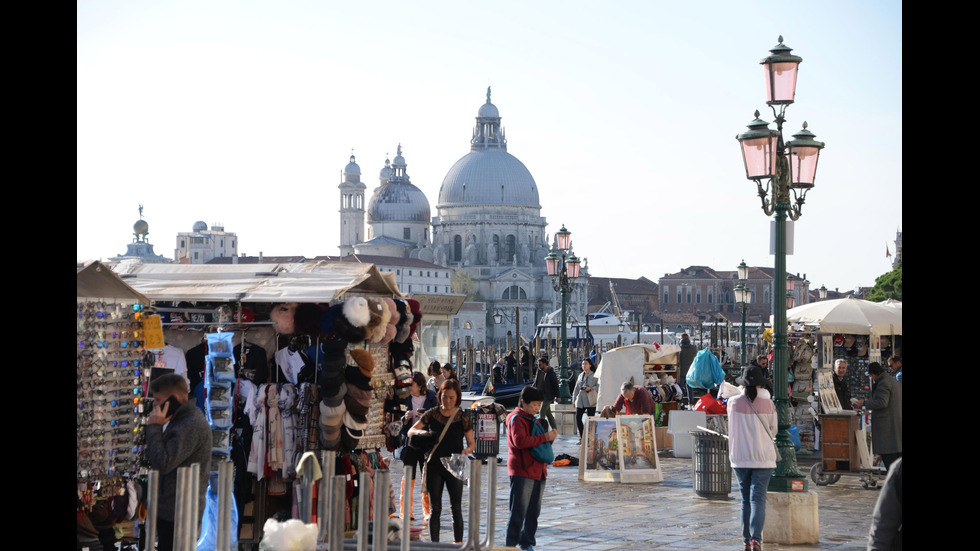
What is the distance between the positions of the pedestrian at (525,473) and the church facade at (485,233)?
3857 inches

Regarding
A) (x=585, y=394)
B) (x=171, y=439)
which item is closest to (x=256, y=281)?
(x=171, y=439)

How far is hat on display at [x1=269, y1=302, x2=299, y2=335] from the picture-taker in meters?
7.95

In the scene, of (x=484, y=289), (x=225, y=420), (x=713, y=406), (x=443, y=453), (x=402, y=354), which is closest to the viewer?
(x=225, y=420)

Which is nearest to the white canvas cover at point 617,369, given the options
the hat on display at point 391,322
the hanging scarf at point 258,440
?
the hat on display at point 391,322

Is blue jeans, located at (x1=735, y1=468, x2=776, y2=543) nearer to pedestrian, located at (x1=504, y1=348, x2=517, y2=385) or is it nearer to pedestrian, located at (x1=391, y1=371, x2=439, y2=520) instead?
pedestrian, located at (x1=391, y1=371, x2=439, y2=520)

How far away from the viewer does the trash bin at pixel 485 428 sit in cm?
1133

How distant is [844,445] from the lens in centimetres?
1181

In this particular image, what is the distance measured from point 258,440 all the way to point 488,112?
365 ft

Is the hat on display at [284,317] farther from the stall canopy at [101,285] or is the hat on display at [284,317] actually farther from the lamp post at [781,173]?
the lamp post at [781,173]

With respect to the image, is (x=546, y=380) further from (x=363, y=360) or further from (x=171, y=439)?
(x=171, y=439)

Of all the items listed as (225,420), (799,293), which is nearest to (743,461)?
(225,420)

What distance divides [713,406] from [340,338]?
6.12 meters
